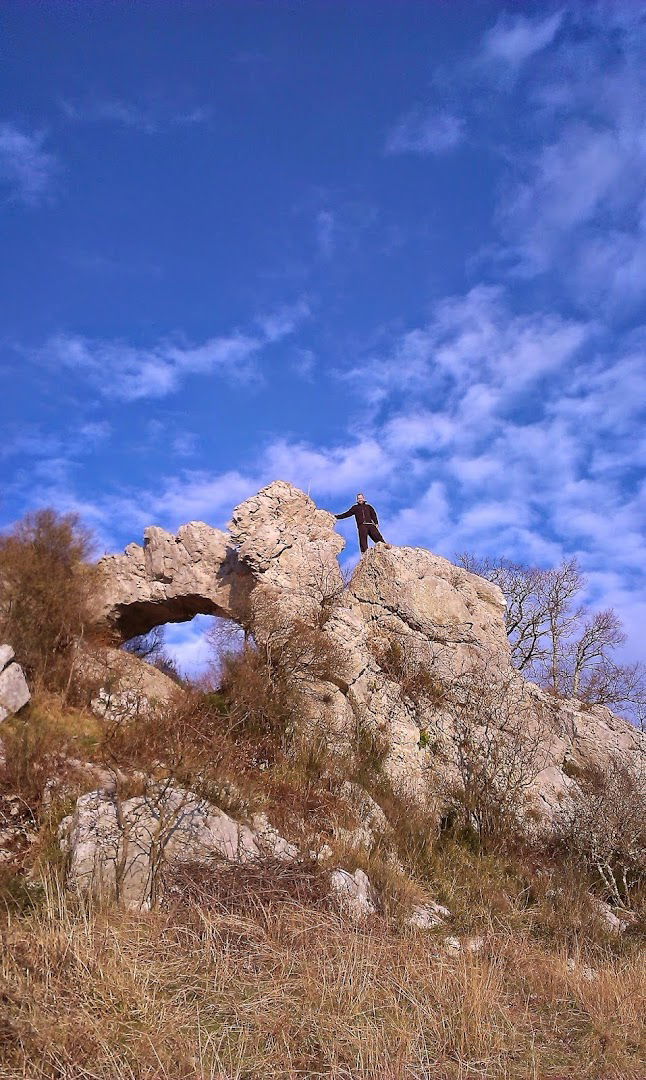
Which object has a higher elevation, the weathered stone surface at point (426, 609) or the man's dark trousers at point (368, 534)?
the man's dark trousers at point (368, 534)

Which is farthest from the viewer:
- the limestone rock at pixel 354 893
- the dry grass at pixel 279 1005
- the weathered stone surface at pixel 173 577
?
the weathered stone surface at pixel 173 577

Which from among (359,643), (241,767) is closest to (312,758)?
(241,767)

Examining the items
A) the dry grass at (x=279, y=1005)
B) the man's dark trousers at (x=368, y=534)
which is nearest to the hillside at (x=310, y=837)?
the dry grass at (x=279, y=1005)

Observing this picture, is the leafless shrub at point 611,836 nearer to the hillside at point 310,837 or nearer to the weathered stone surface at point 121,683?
the hillside at point 310,837

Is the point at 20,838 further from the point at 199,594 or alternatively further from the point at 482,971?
the point at 199,594

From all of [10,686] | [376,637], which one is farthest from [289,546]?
[10,686]

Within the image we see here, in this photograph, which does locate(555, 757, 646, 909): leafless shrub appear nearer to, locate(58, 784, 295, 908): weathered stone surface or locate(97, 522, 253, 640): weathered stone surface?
locate(58, 784, 295, 908): weathered stone surface

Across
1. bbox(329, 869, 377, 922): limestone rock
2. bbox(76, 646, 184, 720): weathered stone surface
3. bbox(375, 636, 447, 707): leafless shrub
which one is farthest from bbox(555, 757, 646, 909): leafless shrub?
bbox(76, 646, 184, 720): weathered stone surface

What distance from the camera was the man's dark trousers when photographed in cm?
1734

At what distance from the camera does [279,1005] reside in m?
5.84

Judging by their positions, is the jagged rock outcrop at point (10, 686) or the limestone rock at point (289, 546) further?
the limestone rock at point (289, 546)

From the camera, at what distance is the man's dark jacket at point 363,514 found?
17.6 metres

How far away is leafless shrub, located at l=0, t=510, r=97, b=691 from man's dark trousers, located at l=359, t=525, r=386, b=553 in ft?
19.5

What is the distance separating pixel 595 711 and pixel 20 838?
42.4ft
